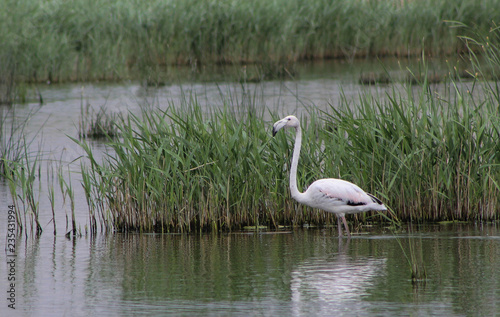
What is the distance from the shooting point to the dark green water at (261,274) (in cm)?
554

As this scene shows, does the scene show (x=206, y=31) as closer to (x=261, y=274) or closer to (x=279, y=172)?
(x=279, y=172)

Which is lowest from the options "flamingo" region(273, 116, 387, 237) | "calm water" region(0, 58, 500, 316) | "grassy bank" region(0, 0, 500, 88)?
"calm water" region(0, 58, 500, 316)

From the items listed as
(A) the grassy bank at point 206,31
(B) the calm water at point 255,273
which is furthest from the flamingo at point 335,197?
(A) the grassy bank at point 206,31

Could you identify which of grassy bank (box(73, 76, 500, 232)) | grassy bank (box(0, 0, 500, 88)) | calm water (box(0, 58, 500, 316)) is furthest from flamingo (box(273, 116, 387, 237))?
grassy bank (box(0, 0, 500, 88))

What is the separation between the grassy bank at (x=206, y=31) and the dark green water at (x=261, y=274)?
43.1ft

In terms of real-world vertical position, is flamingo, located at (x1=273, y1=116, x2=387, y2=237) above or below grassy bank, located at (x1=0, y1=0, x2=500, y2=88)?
below

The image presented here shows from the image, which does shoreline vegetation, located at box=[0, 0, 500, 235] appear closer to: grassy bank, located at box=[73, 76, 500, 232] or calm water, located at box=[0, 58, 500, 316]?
grassy bank, located at box=[73, 76, 500, 232]

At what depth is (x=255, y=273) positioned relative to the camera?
6609 millimetres

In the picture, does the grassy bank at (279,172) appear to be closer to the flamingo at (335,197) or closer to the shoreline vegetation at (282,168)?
the shoreline vegetation at (282,168)

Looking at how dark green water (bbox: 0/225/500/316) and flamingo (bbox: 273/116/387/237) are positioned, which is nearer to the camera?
dark green water (bbox: 0/225/500/316)

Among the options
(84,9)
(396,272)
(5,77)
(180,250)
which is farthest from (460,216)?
(84,9)

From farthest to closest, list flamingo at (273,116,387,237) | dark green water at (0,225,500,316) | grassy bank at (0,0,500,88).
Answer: grassy bank at (0,0,500,88) → flamingo at (273,116,387,237) → dark green water at (0,225,500,316)

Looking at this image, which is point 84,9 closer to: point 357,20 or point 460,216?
point 357,20

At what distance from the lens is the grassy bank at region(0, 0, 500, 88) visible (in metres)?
21.5
